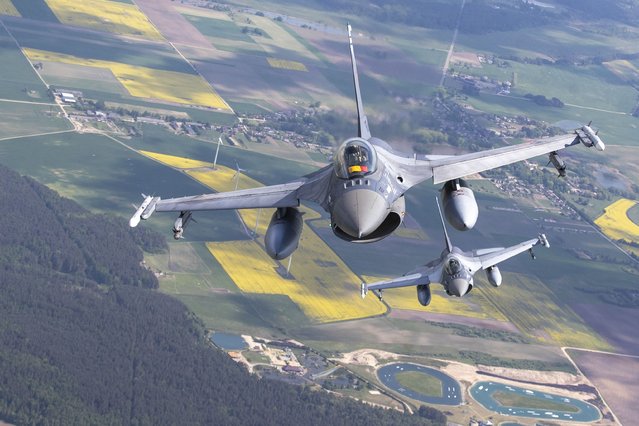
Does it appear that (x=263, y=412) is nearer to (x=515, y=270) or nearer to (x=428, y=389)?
(x=428, y=389)

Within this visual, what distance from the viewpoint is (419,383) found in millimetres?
157625

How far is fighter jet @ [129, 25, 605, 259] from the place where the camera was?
57906mm

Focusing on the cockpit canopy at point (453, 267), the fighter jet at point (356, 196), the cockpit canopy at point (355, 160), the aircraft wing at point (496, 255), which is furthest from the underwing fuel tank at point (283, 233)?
the aircraft wing at point (496, 255)

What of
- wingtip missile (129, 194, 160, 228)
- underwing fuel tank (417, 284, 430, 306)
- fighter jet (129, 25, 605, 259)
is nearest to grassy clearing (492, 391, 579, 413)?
underwing fuel tank (417, 284, 430, 306)

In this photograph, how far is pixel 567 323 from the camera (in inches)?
7057

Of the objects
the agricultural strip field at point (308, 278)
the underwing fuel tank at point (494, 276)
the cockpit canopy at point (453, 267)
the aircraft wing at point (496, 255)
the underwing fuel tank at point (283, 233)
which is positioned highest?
the underwing fuel tank at point (283, 233)

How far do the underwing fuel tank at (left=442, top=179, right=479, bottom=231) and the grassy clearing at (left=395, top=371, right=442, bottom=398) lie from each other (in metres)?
91.9

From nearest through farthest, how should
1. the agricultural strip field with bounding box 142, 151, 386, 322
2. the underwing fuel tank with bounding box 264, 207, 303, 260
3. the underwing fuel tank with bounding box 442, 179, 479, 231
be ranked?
the underwing fuel tank with bounding box 264, 207, 303, 260 < the underwing fuel tank with bounding box 442, 179, 479, 231 < the agricultural strip field with bounding box 142, 151, 386, 322

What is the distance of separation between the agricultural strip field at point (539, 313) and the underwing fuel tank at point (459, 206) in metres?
108

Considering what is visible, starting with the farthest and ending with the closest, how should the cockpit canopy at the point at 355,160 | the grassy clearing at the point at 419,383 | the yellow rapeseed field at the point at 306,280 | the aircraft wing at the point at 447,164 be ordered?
the yellow rapeseed field at the point at 306,280 < the grassy clearing at the point at 419,383 < the aircraft wing at the point at 447,164 < the cockpit canopy at the point at 355,160

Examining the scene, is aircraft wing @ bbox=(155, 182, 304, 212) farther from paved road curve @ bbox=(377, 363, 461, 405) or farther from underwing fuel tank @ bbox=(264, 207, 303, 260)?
paved road curve @ bbox=(377, 363, 461, 405)

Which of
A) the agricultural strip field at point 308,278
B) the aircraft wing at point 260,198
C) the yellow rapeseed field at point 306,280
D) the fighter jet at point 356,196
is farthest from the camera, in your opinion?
the agricultural strip field at point 308,278

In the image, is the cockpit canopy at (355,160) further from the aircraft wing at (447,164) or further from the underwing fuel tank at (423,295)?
the underwing fuel tank at (423,295)

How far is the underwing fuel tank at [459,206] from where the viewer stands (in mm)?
65125
